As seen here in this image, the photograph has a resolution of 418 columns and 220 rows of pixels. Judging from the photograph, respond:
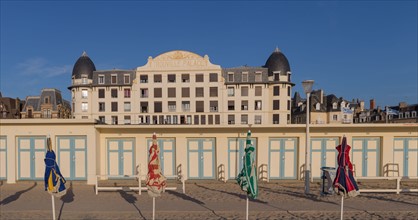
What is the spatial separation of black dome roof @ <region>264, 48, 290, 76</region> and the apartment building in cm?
63

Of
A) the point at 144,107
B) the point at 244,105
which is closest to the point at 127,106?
the point at 144,107

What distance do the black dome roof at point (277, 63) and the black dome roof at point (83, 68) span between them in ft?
122

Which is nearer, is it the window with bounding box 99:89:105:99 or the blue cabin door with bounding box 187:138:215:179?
the blue cabin door with bounding box 187:138:215:179

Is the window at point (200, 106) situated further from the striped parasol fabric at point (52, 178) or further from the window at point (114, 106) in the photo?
the striped parasol fabric at point (52, 178)

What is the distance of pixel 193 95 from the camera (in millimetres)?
49281

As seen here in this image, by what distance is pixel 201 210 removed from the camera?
8391 millimetres

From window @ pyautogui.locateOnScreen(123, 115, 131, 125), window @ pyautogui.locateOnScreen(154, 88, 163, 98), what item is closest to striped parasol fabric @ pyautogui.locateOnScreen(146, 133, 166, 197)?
window @ pyautogui.locateOnScreen(154, 88, 163, 98)

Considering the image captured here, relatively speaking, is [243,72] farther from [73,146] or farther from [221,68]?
A: [73,146]

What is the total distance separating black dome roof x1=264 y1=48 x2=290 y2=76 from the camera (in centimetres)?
5057

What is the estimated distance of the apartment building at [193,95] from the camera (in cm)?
4888

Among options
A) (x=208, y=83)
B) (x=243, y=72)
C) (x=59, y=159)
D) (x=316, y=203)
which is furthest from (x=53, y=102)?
(x=316, y=203)

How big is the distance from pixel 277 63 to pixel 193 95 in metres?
18.2

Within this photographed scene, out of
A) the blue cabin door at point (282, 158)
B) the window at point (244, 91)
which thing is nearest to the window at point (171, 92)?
the window at point (244, 91)

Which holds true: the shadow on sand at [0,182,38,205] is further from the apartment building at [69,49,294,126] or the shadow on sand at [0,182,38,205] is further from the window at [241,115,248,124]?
the window at [241,115,248,124]
